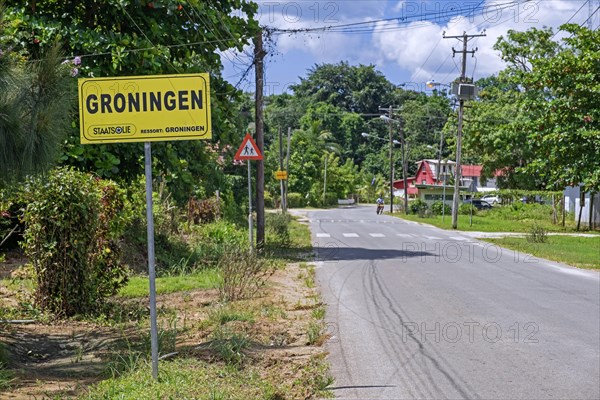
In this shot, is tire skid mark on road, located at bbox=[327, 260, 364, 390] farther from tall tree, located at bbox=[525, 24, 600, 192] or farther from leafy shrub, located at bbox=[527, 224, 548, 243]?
tall tree, located at bbox=[525, 24, 600, 192]

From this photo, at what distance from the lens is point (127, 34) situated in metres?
13.4

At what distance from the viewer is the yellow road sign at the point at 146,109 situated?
19.8 feet

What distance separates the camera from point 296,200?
2982 inches

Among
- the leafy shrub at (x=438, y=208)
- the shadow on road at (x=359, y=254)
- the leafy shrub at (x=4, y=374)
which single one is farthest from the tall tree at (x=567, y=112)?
the leafy shrub at (x=4, y=374)

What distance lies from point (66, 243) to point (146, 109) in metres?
3.63

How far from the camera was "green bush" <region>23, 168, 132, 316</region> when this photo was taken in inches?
352

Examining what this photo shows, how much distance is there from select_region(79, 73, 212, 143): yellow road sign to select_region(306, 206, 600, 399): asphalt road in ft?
9.41

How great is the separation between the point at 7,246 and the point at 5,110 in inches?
426

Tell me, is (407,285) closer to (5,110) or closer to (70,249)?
(70,249)

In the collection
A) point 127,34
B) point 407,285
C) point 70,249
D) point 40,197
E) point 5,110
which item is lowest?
point 407,285

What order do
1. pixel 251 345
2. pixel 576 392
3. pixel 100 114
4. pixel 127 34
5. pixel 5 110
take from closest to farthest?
pixel 5 110
pixel 100 114
pixel 576 392
pixel 251 345
pixel 127 34

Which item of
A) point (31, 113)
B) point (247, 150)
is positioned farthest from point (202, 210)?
point (31, 113)

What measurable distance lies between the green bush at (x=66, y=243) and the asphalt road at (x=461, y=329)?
333 cm

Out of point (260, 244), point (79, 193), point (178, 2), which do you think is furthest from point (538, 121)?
point (79, 193)
